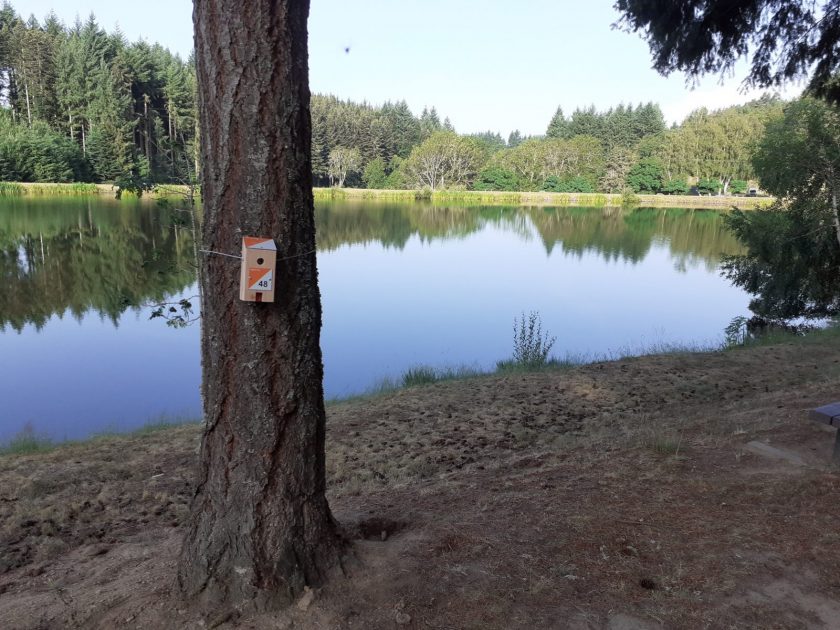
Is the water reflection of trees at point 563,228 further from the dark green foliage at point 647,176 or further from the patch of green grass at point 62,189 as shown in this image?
the patch of green grass at point 62,189

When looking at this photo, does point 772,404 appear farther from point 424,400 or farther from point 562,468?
point 424,400

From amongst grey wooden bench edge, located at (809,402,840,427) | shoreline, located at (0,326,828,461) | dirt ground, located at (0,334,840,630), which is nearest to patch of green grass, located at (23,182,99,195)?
shoreline, located at (0,326,828,461)

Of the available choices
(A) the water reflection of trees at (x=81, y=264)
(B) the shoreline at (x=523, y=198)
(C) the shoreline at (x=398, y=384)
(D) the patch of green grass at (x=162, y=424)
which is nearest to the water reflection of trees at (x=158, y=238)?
(A) the water reflection of trees at (x=81, y=264)

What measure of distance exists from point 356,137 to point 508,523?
70.3 meters

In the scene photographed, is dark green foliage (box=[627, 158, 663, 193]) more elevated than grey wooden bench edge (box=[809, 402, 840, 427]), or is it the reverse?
dark green foliage (box=[627, 158, 663, 193])

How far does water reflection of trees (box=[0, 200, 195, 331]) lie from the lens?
11.9m

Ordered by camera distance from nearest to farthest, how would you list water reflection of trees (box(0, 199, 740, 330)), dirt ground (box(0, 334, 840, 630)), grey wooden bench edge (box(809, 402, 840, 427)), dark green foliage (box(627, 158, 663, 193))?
dirt ground (box(0, 334, 840, 630)) < grey wooden bench edge (box(809, 402, 840, 427)) < water reflection of trees (box(0, 199, 740, 330)) < dark green foliage (box(627, 158, 663, 193))

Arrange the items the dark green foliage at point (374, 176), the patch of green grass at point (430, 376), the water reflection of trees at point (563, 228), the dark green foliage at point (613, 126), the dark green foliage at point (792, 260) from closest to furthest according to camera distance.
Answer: the patch of green grass at point (430, 376)
the dark green foliage at point (792, 260)
the water reflection of trees at point (563, 228)
the dark green foliage at point (374, 176)
the dark green foliage at point (613, 126)

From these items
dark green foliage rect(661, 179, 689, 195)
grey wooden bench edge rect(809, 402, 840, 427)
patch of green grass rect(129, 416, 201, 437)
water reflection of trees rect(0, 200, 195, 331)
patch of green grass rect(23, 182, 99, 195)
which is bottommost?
patch of green grass rect(129, 416, 201, 437)

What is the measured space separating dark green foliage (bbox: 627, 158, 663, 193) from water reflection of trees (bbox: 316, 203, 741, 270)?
1291cm

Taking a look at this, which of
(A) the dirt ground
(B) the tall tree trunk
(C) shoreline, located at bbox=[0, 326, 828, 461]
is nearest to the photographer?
(A) the dirt ground

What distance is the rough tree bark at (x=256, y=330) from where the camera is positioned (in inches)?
78.7

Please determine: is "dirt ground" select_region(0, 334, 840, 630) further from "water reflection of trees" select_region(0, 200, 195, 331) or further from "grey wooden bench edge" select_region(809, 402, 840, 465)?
"water reflection of trees" select_region(0, 200, 195, 331)

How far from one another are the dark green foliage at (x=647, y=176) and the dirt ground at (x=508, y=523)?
204ft
